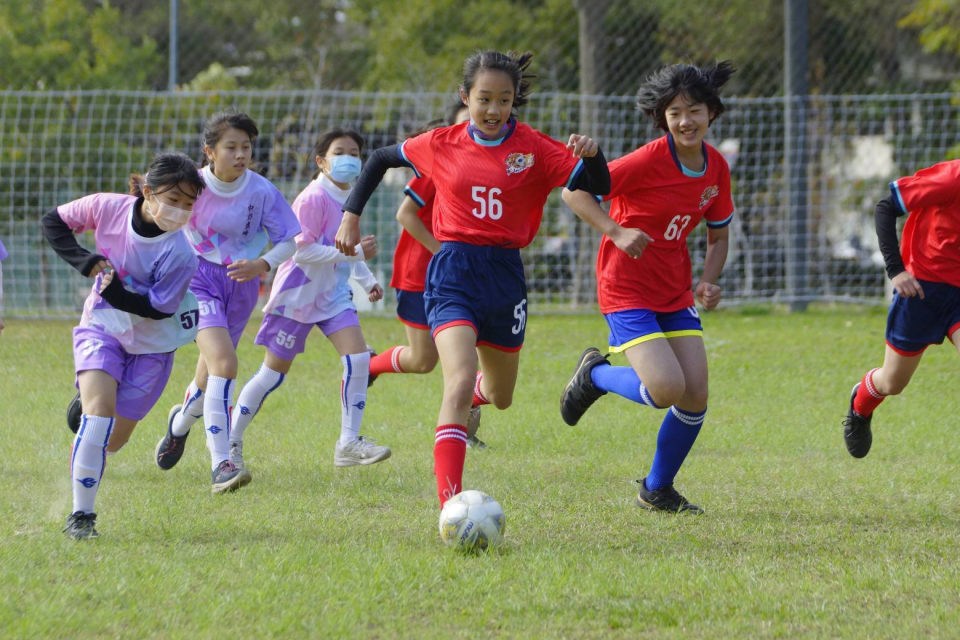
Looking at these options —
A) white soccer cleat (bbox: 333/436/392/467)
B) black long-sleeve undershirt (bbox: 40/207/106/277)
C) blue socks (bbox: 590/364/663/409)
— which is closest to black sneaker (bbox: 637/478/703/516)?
blue socks (bbox: 590/364/663/409)

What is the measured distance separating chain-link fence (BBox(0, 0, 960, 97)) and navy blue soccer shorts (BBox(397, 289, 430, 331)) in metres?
9.69

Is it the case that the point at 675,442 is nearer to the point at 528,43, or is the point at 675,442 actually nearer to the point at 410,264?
the point at 410,264

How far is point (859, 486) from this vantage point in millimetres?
5680

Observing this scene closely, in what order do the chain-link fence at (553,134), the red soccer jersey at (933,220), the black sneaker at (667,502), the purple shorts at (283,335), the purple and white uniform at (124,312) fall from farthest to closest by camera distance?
the chain-link fence at (553,134) < the purple shorts at (283,335) < the red soccer jersey at (933,220) < the black sneaker at (667,502) < the purple and white uniform at (124,312)

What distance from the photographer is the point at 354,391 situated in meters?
6.27

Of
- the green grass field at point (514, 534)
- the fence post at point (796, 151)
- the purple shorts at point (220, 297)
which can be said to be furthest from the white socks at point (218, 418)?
the fence post at point (796, 151)

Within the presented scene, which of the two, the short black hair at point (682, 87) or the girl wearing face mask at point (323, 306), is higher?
the short black hair at point (682, 87)

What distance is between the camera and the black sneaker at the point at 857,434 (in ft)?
19.9

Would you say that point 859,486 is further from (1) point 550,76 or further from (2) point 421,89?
(2) point 421,89

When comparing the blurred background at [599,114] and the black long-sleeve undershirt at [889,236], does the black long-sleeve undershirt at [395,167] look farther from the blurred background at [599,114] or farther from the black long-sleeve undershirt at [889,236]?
the blurred background at [599,114]

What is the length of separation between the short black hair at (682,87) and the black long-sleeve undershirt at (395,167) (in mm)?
452

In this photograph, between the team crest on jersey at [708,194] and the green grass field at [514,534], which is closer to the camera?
the green grass field at [514,534]

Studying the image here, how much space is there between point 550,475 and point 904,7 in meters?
15.2

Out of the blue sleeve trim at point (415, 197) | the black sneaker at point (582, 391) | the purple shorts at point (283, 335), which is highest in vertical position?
the blue sleeve trim at point (415, 197)
